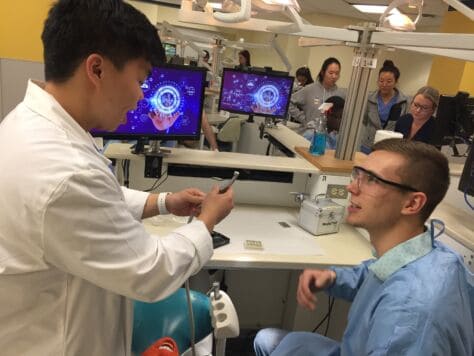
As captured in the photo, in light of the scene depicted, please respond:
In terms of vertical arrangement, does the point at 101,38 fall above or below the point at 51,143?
above

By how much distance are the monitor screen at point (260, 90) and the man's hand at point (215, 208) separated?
7.47 ft

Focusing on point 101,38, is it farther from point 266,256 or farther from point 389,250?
point 266,256

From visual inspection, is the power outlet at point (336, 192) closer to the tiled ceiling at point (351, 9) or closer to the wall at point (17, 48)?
the wall at point (17, 48)

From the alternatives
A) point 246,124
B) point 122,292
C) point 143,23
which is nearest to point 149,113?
point 143,23

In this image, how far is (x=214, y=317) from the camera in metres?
1.24

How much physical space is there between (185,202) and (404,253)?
748 mm

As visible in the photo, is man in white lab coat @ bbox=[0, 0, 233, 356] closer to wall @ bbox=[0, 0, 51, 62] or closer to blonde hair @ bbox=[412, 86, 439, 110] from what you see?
blonde hair @ bbox=[412, 86, 439, 110]

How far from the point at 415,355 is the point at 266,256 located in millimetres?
791

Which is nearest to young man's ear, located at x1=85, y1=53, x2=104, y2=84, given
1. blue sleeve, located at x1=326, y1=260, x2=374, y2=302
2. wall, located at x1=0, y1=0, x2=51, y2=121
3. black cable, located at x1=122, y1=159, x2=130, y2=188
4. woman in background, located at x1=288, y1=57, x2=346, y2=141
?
blue sleeve, located at x1=326, y1=260, x2=374, y2=302

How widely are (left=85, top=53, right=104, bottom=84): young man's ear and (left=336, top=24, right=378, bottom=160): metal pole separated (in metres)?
1.49

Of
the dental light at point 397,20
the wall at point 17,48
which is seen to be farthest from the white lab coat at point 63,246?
the wall at point 17,48

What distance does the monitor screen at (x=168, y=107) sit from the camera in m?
1.80

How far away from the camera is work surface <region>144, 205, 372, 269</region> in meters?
1.60

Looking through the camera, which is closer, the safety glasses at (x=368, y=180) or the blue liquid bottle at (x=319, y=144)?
the safety glasses at (x=368, y=180)
